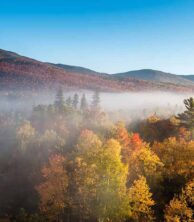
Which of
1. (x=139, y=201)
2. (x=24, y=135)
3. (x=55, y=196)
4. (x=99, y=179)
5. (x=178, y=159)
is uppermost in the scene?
(x=178, y=159)

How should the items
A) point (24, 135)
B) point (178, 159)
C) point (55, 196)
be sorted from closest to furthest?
point (55, 196), point (178, 159), point (24, 135)

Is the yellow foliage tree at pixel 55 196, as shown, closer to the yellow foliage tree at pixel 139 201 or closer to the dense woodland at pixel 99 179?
the dense woodland at pixel 99 179

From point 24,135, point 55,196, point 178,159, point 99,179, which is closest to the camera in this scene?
point 99,179

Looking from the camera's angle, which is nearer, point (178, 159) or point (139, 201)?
point (139, 201)

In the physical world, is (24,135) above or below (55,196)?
below

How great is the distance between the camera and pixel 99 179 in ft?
170

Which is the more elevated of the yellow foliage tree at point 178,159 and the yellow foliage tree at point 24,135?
the yellow foliage tree at point 178,159

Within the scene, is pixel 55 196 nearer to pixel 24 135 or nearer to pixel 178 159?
pixel 178 159

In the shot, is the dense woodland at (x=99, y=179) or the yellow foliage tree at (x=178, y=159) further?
the yellow foliage tree at (x=178, y=159)

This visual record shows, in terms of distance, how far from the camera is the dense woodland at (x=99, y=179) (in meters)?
50.7

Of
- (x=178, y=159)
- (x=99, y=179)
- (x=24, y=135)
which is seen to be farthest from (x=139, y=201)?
(x=24, y=135)

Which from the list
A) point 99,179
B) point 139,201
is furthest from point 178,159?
point 99,179

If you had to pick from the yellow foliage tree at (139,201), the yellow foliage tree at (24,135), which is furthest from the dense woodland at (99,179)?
the yellow foliage tree at (24,135)

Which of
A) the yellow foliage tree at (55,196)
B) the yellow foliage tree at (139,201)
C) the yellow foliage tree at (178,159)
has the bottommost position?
the yellow foliage tree at (55,196)
